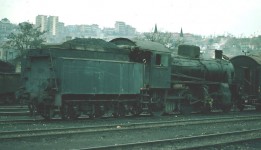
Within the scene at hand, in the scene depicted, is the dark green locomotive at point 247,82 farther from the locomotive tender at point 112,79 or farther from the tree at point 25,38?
the tree at point 25,38

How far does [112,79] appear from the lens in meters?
17.0

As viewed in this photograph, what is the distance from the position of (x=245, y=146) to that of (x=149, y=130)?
12.5ft

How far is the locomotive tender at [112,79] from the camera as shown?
1526 centimetres

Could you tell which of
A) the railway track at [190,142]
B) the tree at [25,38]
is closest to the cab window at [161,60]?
the railway track at [190,142]

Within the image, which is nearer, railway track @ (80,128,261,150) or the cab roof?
railway track @ (80,128,261,150)

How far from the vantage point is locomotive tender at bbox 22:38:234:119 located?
15.3 m

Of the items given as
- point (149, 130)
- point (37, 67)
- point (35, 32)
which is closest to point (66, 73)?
point (37, 67)

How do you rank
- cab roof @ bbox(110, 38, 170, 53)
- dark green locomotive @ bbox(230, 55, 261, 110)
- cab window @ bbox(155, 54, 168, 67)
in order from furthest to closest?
dark green locomotive @ bbox(230, 55, 261, 110) → cab window @ bbox(155, 54, 168, 67) → cab roof @ bbox(110, 38, 170, 53)

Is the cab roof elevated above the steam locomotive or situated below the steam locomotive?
above

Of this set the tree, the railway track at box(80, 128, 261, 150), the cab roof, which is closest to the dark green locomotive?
the cab roof

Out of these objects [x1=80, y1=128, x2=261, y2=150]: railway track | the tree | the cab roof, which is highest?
the tree

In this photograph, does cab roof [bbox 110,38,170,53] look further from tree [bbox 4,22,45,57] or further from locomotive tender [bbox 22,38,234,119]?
tree [bbox 4,22,45,57]

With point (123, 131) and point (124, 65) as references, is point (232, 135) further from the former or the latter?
point (124, 65)

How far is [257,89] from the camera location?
25.3m
